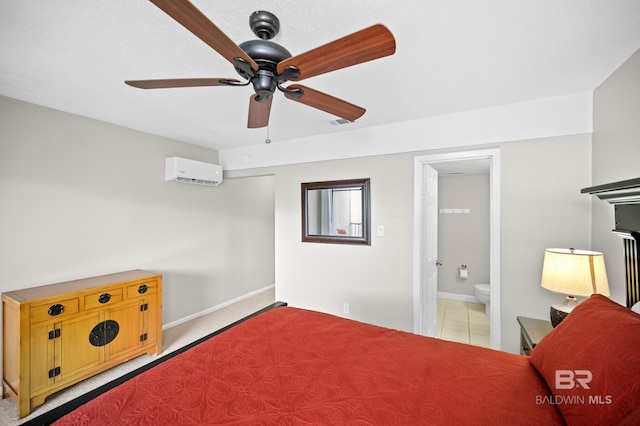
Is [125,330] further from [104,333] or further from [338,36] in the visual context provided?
[338,36]

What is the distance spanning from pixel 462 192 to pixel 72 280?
5.24 metres

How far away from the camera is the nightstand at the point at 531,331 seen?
1.86 m

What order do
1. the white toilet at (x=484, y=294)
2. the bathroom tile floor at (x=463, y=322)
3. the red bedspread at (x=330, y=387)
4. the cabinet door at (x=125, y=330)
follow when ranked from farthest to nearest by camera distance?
1. the white toilet at (x=484, y=294)
2. the bathroom tile floor at (x=463, y=322)
3. the cabinet door at (x=125, y=330)
4. the red bedspread at (x=330, y=387)

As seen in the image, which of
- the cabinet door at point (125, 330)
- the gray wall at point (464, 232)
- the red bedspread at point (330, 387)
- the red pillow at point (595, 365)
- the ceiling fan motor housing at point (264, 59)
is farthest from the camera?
the gray wall at point (464, 232)

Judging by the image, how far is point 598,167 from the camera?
2.09 metres

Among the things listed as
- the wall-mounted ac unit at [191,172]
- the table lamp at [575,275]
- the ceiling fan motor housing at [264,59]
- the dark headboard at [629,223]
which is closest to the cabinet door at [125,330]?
the wall-mounted ac unit at [191,172]

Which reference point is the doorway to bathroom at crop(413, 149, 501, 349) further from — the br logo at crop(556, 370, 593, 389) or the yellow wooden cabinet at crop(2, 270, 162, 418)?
the yellow wooden cabinet at crop(2, 270, 162, 418)

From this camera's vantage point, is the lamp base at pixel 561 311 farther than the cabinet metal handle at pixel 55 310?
No

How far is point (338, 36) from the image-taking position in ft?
4.91

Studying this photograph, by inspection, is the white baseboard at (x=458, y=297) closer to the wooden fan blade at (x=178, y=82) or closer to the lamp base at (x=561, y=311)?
the lamp base at (x=561, y=311)

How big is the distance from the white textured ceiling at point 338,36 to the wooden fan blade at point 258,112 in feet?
1.13

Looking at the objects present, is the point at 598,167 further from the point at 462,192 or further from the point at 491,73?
the point at 462,192

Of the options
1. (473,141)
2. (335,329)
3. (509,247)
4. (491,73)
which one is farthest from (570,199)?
(335,329)

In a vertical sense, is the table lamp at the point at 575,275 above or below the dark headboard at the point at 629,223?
below
